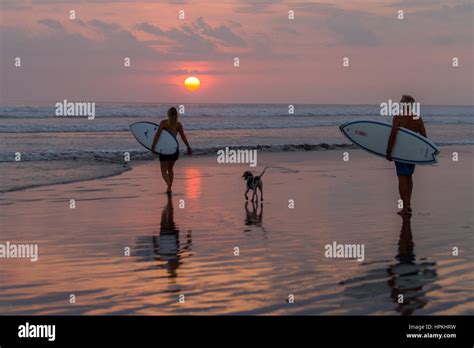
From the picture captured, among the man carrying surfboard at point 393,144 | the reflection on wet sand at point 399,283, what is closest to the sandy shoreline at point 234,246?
the reflection on wet sand at point 399,283

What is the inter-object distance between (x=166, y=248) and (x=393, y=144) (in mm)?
4803

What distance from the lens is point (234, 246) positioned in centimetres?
967

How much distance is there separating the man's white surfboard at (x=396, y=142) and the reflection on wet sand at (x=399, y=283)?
3898mm

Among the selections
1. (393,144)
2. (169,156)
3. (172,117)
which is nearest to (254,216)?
(393,144)

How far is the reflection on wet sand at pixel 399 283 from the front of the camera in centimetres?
703

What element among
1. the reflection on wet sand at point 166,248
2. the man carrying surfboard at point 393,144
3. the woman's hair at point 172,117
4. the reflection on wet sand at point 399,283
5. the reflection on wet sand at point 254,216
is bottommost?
the reflection on wet sand at point 399,283

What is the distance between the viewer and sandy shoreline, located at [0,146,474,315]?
278 inches

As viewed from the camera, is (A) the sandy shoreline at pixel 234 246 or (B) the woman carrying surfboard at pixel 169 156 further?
(B) the woman carrying surfboard at pixel 169 156

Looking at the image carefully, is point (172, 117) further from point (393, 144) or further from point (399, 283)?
point (399, 283)

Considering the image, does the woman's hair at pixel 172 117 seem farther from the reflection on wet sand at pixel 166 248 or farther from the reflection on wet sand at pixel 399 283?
the reflection on wet sand at pixel 399 283
